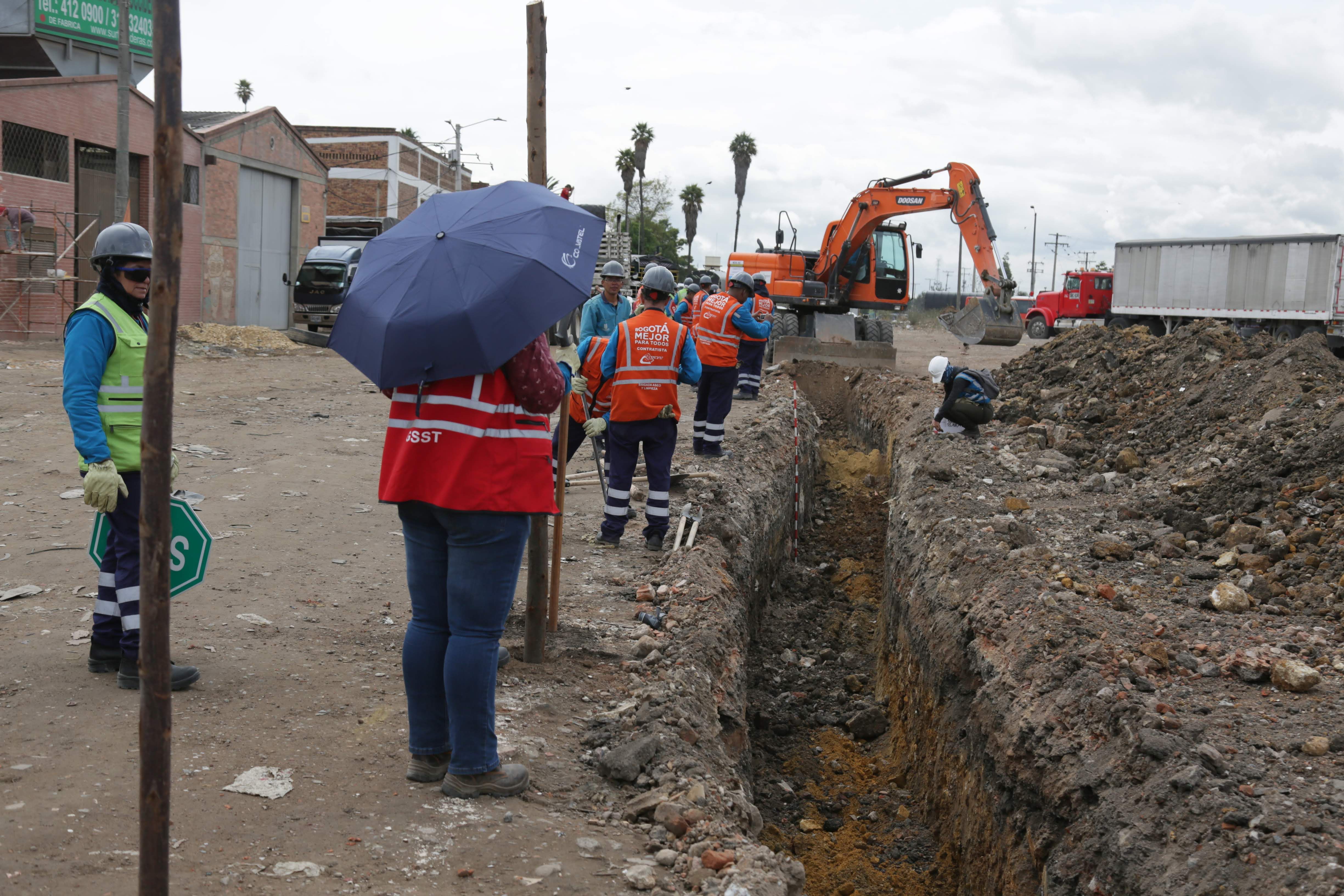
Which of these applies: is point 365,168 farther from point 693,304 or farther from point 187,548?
point 187,548

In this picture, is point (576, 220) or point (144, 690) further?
point (576, 220)

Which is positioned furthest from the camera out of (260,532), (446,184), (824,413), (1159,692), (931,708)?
(446,184)

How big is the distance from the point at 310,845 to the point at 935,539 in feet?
18.9

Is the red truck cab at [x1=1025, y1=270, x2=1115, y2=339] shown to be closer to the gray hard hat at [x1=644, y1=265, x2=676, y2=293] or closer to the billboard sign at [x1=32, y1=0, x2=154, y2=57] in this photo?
the billboard sign at [x1=32, y1=0, x2=154, y2=57]

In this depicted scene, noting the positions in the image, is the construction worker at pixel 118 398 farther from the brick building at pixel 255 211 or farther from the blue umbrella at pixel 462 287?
the brick building at pixel 255 211

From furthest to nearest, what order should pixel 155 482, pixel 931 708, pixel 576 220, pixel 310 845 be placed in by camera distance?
pixel 931 708, pixel 576 220, pixel 310 845, pixel 155 482

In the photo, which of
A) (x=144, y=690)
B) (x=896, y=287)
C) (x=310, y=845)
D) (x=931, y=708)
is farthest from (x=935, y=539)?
(x=896, y=287)

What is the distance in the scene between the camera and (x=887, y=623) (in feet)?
29.1

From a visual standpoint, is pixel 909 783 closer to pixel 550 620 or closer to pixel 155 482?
pixel 550 620

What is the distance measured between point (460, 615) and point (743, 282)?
9714 mm

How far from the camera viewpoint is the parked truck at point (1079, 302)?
36594mm

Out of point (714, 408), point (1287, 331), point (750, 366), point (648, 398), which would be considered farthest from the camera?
point (1287, 331)

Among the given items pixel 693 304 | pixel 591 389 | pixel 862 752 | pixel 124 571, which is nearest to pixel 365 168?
pixel 693 304

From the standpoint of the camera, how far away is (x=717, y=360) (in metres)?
11.2
